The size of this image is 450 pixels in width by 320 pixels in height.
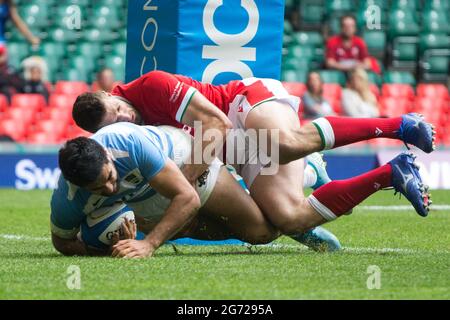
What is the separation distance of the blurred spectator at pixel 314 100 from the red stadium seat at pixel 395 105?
1645 mm

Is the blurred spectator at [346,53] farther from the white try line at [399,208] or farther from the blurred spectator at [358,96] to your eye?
the white try line at [399,208]

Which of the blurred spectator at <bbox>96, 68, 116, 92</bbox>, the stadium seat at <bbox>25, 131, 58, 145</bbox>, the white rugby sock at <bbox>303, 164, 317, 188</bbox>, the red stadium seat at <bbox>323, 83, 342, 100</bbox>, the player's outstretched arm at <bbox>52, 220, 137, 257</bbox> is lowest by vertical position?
the stadium seat at <bbox>25, 131, 58, 145</bbox>

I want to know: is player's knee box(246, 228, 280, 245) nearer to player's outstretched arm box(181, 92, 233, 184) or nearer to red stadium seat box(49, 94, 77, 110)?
player's outstretched arm box(181, 92, 233, 184)

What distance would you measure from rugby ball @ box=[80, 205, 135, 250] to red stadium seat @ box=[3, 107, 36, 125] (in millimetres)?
8101

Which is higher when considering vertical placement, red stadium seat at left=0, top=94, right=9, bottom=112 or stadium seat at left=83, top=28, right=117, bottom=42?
stadium seat at left=83, top=28, right=117, bottom=42

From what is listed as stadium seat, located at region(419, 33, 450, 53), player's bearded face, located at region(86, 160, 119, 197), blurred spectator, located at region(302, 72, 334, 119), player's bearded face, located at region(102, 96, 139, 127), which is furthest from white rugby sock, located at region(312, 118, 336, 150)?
stadium seat, located at region(419, 33, 450, 53)

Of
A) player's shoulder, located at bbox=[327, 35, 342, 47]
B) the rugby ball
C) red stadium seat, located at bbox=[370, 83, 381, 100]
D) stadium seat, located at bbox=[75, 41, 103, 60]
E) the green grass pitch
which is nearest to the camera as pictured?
the green grass pitch

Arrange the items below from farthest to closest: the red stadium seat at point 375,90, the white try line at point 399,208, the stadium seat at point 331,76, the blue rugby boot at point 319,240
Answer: the stadium seat at point 331,76 < the red stadium seat at point 375,90 < the white try line at point 399,208 < the blue rugby boot at point 319,240

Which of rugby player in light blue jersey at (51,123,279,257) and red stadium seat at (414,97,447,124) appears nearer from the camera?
rugby player in light blue jersey at (51,123,279,257)

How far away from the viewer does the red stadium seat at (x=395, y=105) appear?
16.4m

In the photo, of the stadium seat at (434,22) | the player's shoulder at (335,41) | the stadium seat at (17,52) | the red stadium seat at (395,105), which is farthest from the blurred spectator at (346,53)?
the stadium seat at (17,52)

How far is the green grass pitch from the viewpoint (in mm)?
5141

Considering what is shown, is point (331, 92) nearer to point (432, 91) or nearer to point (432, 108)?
point (432, 108)

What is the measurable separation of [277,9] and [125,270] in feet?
8.88
